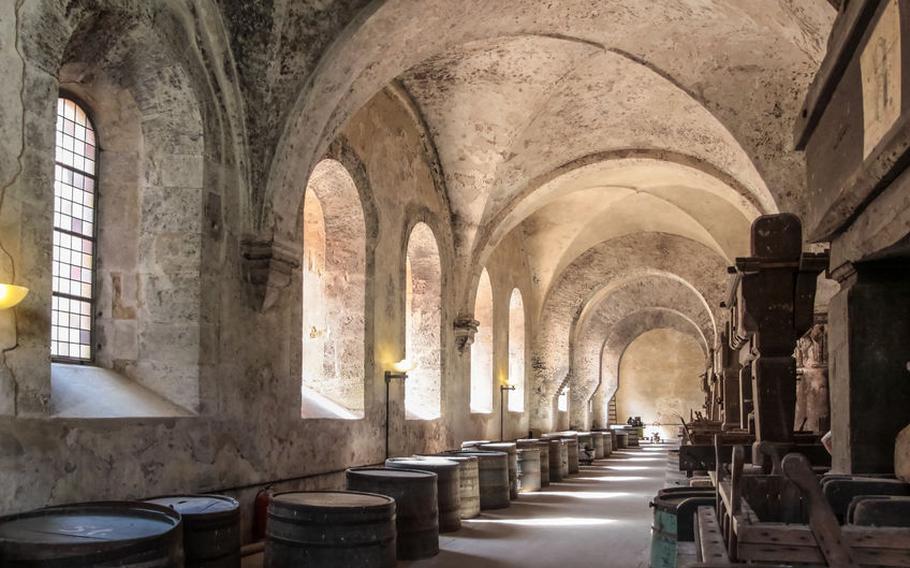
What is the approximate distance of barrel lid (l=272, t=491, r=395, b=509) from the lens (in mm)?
5180

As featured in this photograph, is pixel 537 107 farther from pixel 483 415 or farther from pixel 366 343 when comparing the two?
pixel 483 415

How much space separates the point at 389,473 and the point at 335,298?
3.22 metres

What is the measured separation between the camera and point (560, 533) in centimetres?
883

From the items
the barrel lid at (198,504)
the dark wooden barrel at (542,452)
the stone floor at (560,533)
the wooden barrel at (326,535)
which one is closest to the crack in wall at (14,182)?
the barrel lid at (198,504)

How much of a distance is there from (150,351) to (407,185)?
5674mm

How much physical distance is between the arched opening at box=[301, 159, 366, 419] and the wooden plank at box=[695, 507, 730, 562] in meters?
6.48

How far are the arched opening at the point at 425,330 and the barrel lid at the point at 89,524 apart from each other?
845cm

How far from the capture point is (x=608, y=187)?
1772cm

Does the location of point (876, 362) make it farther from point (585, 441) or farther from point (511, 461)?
point (585, 441)

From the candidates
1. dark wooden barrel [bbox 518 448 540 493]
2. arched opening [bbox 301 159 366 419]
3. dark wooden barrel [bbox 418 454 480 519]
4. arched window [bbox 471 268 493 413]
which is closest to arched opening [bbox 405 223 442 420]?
dark wooden barrel [bbox 518 448 540 493]

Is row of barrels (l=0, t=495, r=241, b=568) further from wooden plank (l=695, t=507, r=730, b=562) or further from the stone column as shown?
the stone column

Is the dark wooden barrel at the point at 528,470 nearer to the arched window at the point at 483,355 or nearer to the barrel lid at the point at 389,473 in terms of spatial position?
the arched window at the point at 483,355

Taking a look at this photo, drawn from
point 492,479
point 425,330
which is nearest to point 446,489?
point 492,479

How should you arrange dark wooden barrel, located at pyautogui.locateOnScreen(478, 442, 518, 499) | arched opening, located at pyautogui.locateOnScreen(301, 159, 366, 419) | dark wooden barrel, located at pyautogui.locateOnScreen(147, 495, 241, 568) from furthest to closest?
1. dark wooden barrel, located at pyautogui.locateOnScreen(478, 442, 518, 499)
2. arched opening, located at pyautogui.locateOnScreen(301, 159, 366, 419)
3. dark wooden barrel, located at pyautogui.locateOnScreen(147, 495, 241, 568)
